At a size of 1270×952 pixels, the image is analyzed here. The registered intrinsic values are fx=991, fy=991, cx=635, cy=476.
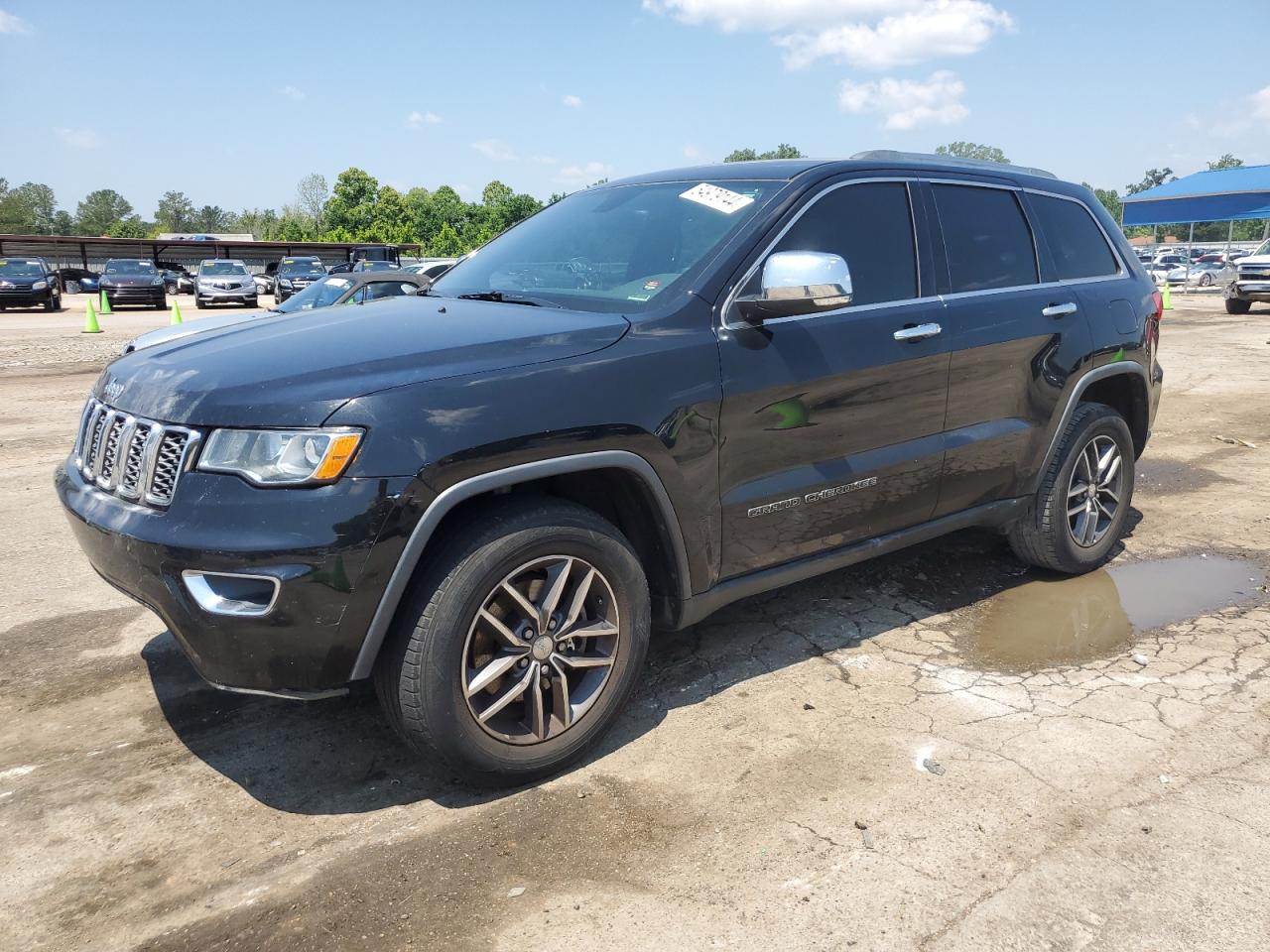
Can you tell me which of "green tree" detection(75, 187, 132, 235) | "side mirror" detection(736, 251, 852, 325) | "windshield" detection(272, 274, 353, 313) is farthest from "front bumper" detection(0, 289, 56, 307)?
"green tree" detection(75, 187, 132, 235)

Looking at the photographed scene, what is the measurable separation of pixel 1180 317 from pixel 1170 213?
18.4 m

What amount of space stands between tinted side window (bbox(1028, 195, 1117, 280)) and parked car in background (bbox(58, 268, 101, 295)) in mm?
40885

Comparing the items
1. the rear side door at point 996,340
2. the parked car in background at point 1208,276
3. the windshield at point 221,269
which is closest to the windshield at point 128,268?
the windshield at point 221,269

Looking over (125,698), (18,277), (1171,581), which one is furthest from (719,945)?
(18,277)

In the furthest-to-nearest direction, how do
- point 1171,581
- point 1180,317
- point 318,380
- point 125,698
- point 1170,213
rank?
point 1170,213 → point 1180,317 → point 1171,581 → point 125,698 → point 318,380

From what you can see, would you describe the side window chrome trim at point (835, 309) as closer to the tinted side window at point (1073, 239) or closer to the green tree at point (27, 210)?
the tinted side window at point (1073, 239)

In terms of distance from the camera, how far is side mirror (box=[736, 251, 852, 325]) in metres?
3.17

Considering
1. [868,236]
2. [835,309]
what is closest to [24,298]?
[868,236]

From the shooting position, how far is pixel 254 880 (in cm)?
260

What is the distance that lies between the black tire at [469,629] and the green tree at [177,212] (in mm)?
148907

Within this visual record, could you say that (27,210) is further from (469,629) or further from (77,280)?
(469,629)

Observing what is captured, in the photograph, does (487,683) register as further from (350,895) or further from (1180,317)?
(1180,317)

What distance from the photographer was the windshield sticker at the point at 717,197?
11.9 feet

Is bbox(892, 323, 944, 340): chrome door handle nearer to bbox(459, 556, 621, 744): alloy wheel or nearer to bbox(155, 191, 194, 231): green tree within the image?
bbox(459, 556, 621, 744): alloy wheel
